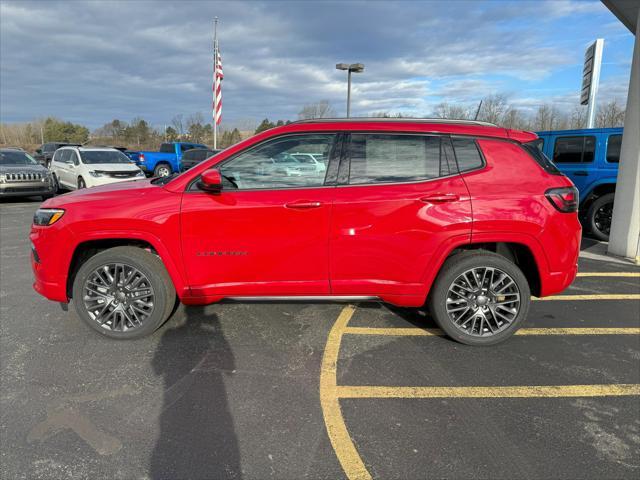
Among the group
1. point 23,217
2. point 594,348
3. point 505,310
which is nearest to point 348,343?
point 505,310

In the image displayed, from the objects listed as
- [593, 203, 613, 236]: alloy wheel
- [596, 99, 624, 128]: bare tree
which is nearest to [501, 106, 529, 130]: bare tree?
[596, 99, 624, 128]: bare tree

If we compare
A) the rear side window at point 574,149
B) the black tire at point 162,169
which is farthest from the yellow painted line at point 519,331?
the black tire at point 162,169

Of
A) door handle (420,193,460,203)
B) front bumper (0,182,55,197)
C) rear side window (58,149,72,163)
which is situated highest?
rear side window (58,149,72,163)

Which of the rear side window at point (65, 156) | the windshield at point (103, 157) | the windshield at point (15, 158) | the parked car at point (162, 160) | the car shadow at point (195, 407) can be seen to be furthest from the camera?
the parked car at point (162, 160)

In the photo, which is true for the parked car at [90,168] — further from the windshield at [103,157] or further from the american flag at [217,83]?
the american flag at [217,83]

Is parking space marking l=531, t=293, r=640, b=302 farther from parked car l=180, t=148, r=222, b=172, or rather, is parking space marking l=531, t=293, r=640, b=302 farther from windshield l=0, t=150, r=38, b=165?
parked car l=180, t=148, r=222, b=172

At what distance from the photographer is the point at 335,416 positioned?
2.73 metres

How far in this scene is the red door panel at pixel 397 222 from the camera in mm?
3424

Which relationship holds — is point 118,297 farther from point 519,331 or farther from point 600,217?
point 600,217

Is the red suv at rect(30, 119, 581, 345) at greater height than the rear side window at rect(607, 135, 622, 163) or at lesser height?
lesser

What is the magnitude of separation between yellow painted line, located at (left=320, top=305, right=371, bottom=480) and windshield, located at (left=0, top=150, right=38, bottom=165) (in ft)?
43.4

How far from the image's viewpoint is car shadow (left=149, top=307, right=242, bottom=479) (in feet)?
7.55

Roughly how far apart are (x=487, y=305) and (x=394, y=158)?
4.94 feet

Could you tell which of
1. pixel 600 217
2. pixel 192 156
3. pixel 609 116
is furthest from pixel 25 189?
pixel 609 116
